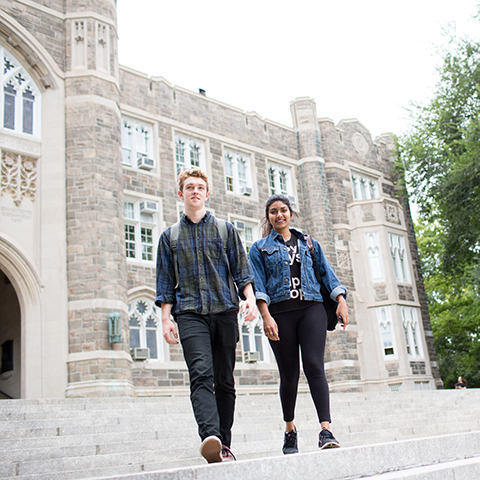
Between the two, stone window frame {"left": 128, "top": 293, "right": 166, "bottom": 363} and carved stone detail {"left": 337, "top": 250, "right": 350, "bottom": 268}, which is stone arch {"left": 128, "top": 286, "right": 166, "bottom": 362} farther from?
carved stone detail {"left": 337, "top": 250, "right": 350, "bottom": 268}

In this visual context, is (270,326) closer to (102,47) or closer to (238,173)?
(102,47)

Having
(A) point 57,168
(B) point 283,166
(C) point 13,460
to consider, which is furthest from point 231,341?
(B) point 283,166

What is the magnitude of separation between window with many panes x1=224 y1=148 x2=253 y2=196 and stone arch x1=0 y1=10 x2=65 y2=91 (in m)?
6.88

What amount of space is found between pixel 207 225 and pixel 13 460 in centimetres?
269

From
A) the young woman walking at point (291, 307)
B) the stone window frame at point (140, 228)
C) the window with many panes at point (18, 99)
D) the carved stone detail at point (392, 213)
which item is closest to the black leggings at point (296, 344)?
the young woman walking at point (291, 307)

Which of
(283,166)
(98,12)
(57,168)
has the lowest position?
(57,168)

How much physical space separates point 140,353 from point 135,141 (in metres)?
6.28

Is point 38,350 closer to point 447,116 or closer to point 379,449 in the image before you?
point 379,449

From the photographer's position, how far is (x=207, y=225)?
4.27 metres

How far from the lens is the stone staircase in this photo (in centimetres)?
293

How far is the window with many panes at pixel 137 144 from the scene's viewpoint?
685 inches

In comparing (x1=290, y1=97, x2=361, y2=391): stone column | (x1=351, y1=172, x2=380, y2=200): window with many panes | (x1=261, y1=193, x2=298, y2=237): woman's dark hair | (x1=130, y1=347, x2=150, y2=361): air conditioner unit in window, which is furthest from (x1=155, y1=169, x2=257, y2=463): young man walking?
(x1=351, y1=172, x2=380, y2=200): window with many panes

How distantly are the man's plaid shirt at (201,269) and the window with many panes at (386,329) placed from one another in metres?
17.5

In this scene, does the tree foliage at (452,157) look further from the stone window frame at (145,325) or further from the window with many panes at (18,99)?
the window with many panes at (18,99)
